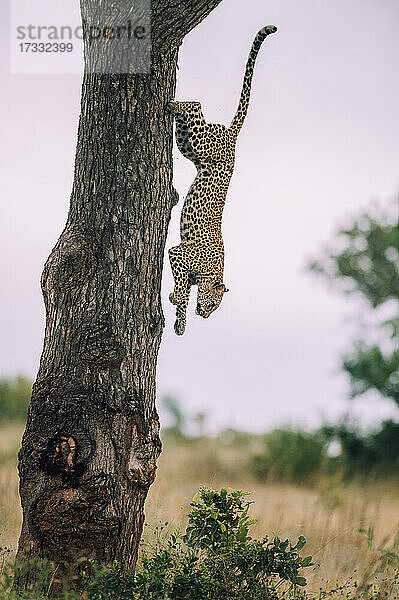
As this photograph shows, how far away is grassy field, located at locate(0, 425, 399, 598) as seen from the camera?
4957 mm

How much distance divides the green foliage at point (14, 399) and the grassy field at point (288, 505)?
0.29m

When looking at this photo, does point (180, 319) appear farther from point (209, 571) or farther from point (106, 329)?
point (209, 571)

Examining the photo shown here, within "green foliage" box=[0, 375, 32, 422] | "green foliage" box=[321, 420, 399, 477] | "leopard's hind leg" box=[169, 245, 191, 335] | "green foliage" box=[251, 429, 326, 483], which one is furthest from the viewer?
"green foliage" box=[321, 420, 399, 477]

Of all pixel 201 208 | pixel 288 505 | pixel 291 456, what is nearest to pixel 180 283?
pixel 201 208

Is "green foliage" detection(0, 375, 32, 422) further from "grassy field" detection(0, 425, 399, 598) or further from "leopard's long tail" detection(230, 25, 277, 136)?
"leopard's long tail" detection(230, 25, 277, 136)

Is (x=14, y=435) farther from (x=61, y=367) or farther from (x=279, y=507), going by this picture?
(x=61, y=367)

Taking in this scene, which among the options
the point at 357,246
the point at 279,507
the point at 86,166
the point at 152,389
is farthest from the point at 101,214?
the point at 357,246

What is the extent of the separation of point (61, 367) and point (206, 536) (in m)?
1.15

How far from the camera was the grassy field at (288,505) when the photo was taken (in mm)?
4957

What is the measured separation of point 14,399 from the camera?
34.2ft

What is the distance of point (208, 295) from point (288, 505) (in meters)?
3.94

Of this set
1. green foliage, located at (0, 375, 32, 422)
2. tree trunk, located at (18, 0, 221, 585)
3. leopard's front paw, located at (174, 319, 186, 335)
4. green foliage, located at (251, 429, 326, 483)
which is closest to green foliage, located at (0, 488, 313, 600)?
tree trunk, located at (18, 0, 221, 585)

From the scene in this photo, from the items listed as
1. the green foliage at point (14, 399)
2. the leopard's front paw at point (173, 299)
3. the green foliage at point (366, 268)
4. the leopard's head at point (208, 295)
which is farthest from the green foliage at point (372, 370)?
the leopard's front paw at point (173, 299)

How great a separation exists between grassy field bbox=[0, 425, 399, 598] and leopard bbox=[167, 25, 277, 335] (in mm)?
1223
